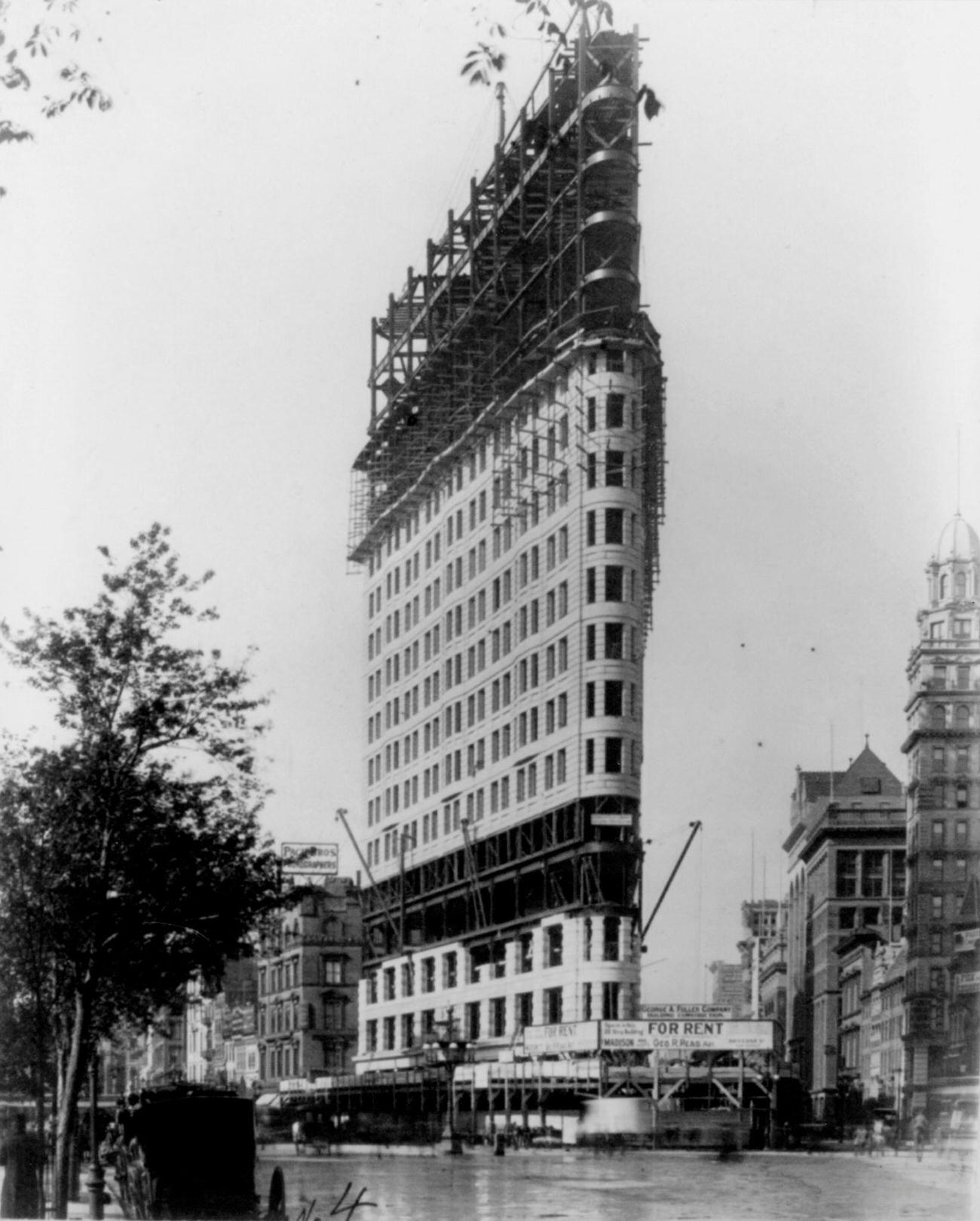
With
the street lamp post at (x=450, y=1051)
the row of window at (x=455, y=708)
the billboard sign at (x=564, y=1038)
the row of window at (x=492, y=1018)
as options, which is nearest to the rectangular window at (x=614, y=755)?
the row of window at (x=455, y=708)

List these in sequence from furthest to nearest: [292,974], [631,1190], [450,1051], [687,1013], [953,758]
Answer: [687,1013]
[450,1051]
[292,974]
[631,1190]
[953,758]

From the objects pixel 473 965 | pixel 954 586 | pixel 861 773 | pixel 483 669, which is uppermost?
pixel 954 586

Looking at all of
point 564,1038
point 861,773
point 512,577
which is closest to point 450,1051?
point 564,1038

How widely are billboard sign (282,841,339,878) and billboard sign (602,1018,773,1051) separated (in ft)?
72.6

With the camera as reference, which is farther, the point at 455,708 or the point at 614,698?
the point at 614,698

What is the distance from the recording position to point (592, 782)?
42844 mm

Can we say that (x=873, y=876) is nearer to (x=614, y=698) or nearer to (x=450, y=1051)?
(x=450, y=1051)

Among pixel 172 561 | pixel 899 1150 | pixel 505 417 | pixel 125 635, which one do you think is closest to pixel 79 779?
pixel 125 635

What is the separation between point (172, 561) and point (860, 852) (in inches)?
3723

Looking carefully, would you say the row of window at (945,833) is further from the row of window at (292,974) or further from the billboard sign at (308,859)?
the row of window at (292,974)

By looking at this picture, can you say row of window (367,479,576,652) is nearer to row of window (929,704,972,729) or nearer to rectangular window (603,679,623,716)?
rectangular window (603,679,623,716)

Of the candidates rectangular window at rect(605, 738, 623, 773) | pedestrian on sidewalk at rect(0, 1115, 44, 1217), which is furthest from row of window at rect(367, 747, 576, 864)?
pedestrian on sidewalk at rect(0, 1115, 44, 1217)

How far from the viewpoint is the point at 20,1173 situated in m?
25.8

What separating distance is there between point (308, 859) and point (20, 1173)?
8.82 m
